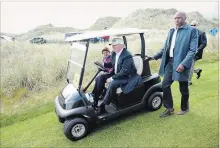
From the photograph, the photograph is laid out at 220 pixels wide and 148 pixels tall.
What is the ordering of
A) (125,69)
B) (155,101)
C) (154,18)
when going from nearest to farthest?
(125,69), (155,101), (154,18)

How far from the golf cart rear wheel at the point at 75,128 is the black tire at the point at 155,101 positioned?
1208mm

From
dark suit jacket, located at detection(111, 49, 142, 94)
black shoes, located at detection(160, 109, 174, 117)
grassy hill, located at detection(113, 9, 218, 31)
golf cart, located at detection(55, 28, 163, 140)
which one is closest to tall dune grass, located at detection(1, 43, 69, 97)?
golf cart, located at detection(55, 28, 163, 140)

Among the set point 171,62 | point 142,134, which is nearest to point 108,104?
point 142,134

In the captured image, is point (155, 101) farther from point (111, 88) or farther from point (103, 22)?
point (103, 22)

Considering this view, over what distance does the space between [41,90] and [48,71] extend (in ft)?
2.50

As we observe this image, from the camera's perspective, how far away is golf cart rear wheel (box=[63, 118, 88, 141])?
4.04 meters

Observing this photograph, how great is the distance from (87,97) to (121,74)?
2.20 ft

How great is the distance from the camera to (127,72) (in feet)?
13.9

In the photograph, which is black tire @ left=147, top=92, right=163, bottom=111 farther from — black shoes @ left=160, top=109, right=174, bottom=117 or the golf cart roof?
the golf cart roof

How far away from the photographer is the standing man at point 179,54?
12.8 feet

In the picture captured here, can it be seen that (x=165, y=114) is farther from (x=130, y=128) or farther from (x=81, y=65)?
(x=81, y=65)

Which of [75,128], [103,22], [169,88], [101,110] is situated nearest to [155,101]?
[169,88]

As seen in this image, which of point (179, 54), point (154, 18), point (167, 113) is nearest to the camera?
point (179, 54)

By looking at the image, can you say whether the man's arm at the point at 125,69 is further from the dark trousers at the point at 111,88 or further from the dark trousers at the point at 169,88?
the dark trousers at the point at 169,88
